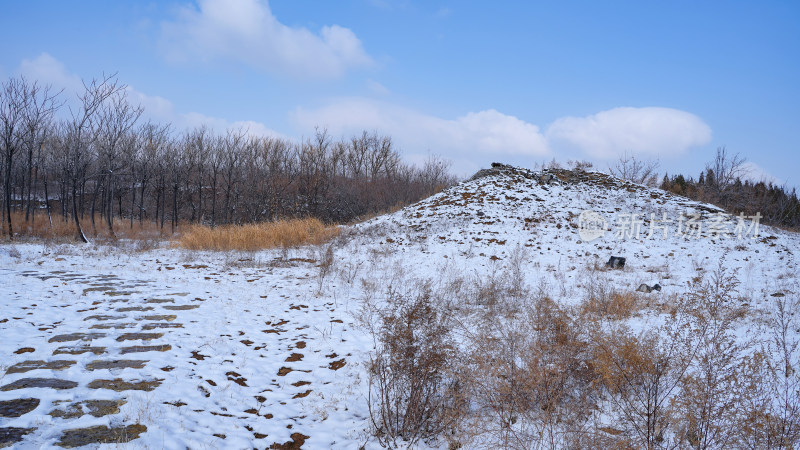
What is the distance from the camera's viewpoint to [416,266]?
11289 millimetres

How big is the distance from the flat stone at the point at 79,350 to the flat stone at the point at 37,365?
27 centimetres

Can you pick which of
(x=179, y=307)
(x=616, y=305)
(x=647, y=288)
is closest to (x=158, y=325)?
(x=179, y=307)

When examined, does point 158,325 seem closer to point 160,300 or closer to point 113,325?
point 113,325

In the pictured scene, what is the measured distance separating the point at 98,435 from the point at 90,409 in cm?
46

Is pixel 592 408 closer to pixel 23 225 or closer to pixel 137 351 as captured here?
pixel 137 351

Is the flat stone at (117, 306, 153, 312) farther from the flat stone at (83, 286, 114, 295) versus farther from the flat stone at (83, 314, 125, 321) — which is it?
the flat stone at (83, 286, 114, 295)

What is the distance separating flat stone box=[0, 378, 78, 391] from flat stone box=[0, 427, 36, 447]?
0.77 metres

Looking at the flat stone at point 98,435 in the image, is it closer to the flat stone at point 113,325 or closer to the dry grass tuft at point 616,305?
the flat stone at point 113,325

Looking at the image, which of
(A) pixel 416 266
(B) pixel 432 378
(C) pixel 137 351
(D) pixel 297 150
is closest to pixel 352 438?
(B) pixel 432 378

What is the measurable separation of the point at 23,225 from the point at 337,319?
57.5 feet

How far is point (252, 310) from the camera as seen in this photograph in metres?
6.86

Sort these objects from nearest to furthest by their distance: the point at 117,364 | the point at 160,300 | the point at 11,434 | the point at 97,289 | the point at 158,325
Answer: the point at 11,434, the point at 117,364, the point at 158,325, the point at 160,300, the point at 97,289

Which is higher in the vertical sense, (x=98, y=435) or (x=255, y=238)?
(x=255, y=238)

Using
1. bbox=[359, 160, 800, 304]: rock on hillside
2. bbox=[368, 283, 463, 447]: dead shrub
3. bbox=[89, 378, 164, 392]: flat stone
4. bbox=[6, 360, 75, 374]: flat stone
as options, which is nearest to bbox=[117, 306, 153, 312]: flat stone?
bbox=[6, 360, 75, 374]: flat stone
